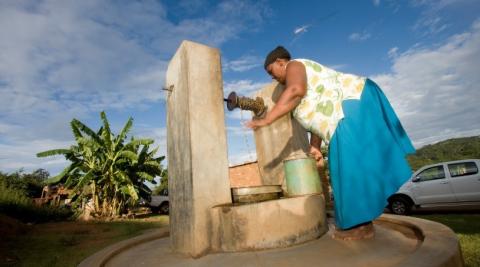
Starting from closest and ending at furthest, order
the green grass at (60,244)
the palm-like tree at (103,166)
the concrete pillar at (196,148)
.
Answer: the concrete pillar at (196,148)
the green grass at (60,244)
the palm-like tree at (103,166)

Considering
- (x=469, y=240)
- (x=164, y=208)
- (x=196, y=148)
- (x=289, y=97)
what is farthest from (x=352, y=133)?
(x=164, y=208)

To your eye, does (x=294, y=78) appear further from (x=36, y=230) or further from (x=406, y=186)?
(x=36, y=230)

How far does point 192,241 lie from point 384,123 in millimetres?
2127

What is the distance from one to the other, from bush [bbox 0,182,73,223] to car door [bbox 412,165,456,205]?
1571 centimetres

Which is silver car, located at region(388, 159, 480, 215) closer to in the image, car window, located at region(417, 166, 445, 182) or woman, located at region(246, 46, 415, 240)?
car window, located at region(417, 166, 445, 182)

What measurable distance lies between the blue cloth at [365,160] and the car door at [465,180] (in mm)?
8223

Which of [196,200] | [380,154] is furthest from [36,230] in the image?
[380,154]

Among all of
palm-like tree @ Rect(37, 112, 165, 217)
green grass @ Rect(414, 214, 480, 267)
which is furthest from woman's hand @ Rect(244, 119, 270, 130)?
palm-like tree @ Rect(37, 112, 165, 217)

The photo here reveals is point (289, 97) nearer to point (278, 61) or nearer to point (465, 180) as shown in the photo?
point (278, 61)

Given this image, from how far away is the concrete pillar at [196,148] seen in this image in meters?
2.80

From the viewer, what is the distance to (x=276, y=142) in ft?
17.7

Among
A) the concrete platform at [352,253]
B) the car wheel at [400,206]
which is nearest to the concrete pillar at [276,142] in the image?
the concrete platform at [352,253]

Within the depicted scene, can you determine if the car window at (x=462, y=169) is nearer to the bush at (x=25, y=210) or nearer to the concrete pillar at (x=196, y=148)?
the concrete pillar at (x=196, y=148)

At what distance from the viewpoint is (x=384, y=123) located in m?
2.62
